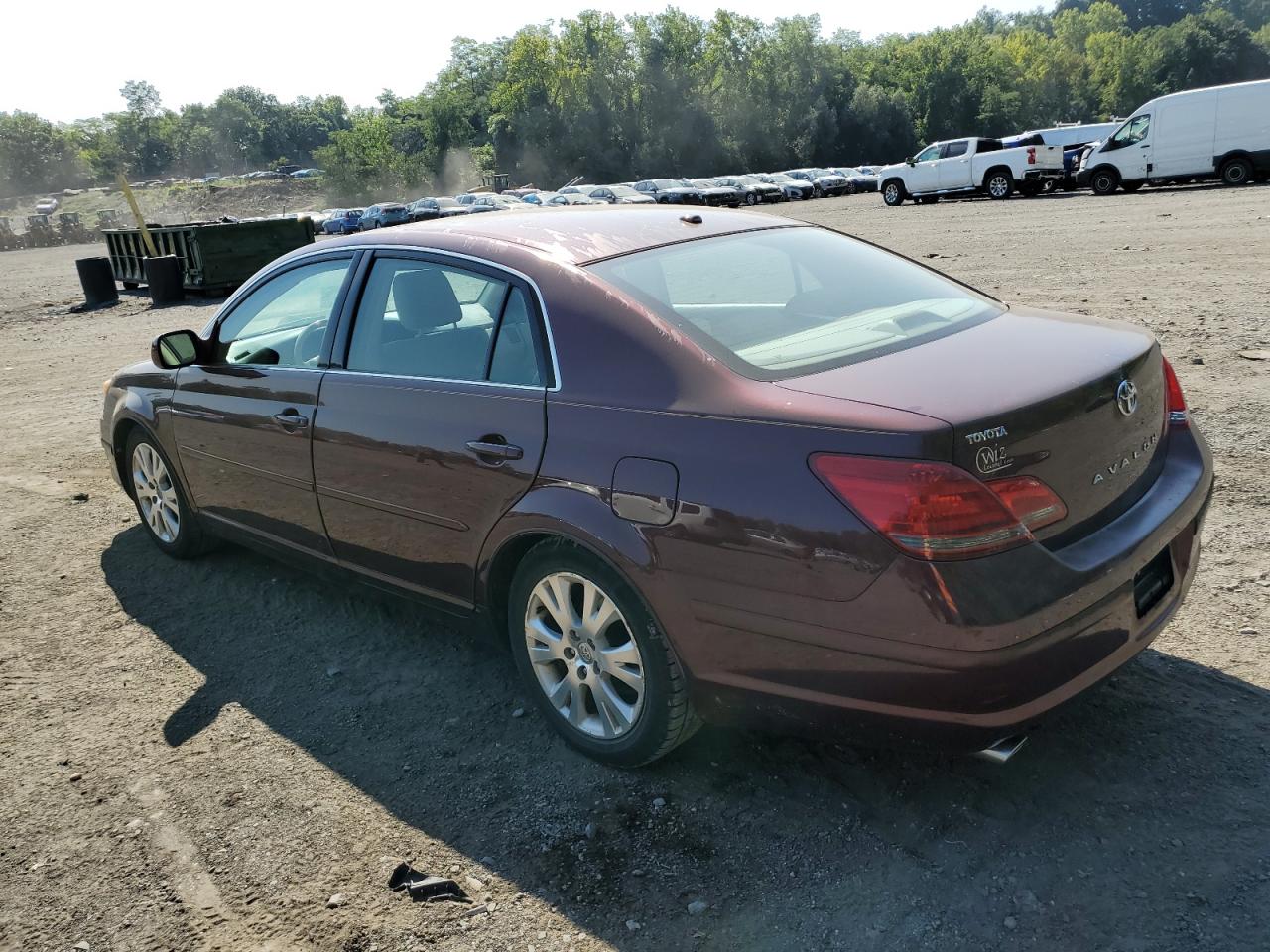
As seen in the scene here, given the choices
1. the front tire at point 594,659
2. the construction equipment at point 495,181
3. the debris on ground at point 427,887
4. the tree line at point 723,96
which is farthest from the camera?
the tree line at point 723,96

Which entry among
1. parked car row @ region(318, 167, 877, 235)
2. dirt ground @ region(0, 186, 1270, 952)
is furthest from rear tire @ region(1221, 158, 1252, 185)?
dirt ground @ region(0, 186, 1270, 952)

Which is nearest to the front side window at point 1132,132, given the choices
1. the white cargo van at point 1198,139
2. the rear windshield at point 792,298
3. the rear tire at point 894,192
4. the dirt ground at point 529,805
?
the white cargo van at point 1198,139

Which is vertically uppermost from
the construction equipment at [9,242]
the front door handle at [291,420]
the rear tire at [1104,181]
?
Answer: the front door handle at [291,420]

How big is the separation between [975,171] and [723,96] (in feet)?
228

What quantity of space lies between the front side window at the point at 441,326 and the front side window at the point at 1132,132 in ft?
85.8

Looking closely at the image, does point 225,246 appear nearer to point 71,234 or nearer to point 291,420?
point 291,420

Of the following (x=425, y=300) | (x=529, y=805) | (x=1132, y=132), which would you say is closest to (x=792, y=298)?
(x=425, y=300)

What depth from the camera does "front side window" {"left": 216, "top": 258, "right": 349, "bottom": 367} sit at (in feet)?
13.5

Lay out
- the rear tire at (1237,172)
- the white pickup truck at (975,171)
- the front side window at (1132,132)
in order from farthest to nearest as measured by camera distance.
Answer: the white pickup truck at (975,171)
the front side window at (1132,132)
the rear tire at (1237,172)

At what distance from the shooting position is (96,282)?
65.9ft

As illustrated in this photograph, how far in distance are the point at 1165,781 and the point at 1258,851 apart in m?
0.33

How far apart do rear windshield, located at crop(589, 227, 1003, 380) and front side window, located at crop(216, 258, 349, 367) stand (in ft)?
4.59

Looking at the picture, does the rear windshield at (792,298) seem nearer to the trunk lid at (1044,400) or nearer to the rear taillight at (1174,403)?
the trunk lid at (1044,400)

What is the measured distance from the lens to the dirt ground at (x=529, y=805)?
8.32 feet
